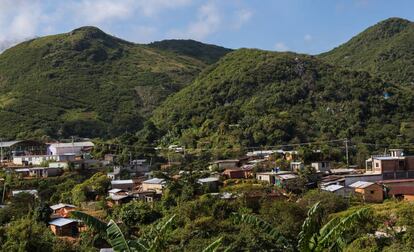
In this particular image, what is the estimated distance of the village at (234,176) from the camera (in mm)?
31672

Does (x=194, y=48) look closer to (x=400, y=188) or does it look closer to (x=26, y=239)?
(x=400, y=188)

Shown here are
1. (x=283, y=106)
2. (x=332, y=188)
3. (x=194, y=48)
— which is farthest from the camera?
(x=194, y=48)

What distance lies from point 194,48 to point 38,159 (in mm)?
120321

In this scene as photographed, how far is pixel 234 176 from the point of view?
39094 millimetres

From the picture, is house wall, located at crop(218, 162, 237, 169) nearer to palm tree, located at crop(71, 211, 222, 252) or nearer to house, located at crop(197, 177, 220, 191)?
house, located at crop(197, 177, 220, 191)

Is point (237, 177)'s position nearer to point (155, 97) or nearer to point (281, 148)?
Result: point (281, 148)

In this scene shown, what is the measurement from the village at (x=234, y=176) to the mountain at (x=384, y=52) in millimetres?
41614

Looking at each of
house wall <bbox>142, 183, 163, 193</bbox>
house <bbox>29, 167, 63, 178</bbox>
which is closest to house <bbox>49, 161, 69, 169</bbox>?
house <bbox>29, 167, 63, 178</bbox>

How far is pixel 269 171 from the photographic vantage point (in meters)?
39.4

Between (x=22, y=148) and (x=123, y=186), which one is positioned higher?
(x=22, y=148)

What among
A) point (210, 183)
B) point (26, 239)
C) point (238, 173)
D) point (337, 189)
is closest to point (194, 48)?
point (238, 173)

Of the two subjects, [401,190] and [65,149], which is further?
[65,149]

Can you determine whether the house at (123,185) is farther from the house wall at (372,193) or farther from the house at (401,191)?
the house at (401,191)

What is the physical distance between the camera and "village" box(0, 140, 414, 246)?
3167 centimetres
